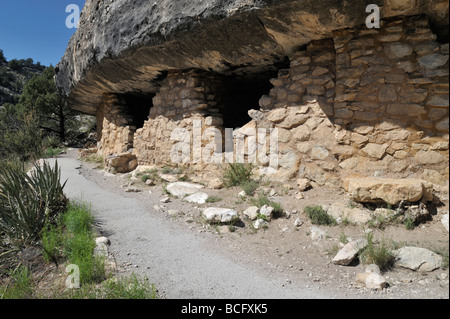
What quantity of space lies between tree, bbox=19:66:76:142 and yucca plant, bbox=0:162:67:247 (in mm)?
11724

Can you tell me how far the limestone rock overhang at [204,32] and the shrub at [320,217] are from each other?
2051 mm

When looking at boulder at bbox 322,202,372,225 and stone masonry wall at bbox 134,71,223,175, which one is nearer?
boulder at bbox 322,202,372,225

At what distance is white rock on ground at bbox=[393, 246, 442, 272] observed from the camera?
1.97 m

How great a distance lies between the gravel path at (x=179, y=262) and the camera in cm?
201

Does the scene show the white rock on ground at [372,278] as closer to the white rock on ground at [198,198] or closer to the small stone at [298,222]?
the small stone at [298,222]

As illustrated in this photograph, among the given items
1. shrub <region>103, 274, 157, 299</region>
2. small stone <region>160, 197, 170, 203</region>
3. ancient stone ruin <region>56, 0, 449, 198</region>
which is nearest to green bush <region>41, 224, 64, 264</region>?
shrub <region>103, 274, 157, 299</region>

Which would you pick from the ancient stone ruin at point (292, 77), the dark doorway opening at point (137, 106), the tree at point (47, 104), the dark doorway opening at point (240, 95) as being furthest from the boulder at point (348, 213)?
the tree at point (47, 104)

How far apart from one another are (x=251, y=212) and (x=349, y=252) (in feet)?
3.99

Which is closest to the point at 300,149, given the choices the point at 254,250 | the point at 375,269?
the point at 254,250

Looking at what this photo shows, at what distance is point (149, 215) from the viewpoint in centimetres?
368

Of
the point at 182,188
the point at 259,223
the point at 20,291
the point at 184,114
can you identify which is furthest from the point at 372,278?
the point at 184,114

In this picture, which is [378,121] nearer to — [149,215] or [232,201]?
[232,201]

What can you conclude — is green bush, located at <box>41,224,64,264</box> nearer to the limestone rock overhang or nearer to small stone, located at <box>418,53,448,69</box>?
the limestone rock overhang
